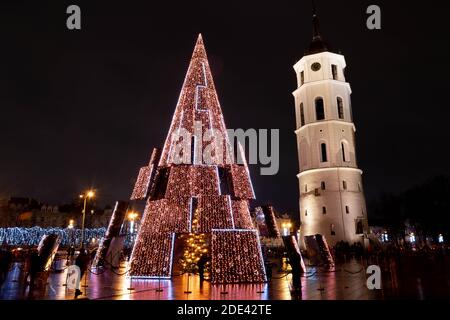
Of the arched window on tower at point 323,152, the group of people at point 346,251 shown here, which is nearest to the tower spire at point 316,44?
the arched window on tower at point 323,152

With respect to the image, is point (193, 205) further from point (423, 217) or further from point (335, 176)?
point (423, 217)

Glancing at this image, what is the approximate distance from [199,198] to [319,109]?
35448 mm

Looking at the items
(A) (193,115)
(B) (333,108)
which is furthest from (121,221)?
(B) (333,108)

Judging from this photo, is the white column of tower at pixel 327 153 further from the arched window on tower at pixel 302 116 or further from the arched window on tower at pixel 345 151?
the arched window on tower at pixel 302 116

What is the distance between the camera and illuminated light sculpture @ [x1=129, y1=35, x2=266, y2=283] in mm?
12633

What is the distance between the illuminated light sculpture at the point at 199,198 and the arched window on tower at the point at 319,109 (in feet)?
103

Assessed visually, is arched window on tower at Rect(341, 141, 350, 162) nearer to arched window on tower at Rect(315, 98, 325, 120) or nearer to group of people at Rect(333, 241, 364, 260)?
arched window on tower at Rect(315, 98, 325, 120)

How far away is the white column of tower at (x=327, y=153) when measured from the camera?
42.0 m

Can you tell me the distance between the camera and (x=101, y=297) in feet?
31.8

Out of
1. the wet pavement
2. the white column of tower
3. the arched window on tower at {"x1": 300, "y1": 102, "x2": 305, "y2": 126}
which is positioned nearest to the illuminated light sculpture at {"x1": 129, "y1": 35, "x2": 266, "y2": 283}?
the wet pavement

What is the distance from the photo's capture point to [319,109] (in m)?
45.5

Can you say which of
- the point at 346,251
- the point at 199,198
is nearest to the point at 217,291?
the point at 199,198

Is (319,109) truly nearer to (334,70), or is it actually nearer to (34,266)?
(334,70)
